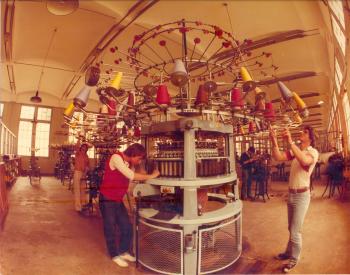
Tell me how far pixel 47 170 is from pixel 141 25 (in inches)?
63.5

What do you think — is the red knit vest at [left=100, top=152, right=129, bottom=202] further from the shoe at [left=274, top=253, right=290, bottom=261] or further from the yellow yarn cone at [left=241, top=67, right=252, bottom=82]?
the shoe at [left=274, top=253, right=290, bottom=261]

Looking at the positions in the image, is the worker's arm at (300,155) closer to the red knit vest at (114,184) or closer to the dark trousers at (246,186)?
the dark trousers at (246,186)

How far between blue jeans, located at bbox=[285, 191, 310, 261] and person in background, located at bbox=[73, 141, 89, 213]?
2124 mm

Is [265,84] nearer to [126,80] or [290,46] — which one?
[290,46]

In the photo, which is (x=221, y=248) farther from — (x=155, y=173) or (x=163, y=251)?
(x=155, y=173)

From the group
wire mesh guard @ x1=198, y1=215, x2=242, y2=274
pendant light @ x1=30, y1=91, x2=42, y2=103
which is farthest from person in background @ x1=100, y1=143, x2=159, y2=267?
pendant light @ x1=30, y1=91, x2=42, y2=103

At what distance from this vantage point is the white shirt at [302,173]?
1.94 m

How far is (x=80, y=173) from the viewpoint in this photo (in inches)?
111

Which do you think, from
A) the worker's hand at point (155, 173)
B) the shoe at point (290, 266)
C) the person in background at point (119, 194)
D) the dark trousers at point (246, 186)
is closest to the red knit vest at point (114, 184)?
the person in background at point (119, 194)

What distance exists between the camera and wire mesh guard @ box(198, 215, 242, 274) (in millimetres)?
2094

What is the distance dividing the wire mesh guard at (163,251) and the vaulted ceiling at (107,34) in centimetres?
133

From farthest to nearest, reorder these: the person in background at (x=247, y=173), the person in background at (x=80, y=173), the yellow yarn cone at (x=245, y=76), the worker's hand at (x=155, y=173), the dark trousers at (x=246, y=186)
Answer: the dark trousers at (x=246, y=186) < the person in background at (x=247, y=173) < the person in background at (x=80, y=173) < the worker's hand at (x=155, y=173) < the yellow yarn cone at (x=245, y=76)

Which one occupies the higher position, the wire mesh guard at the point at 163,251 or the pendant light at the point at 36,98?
the pendant light at the point at 36,98

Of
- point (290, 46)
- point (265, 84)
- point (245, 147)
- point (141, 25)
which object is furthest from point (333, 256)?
point (141, 25)
